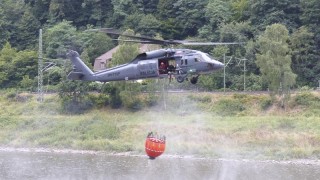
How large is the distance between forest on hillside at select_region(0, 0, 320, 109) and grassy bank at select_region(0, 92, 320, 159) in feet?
9.08

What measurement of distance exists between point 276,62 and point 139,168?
16897 mm

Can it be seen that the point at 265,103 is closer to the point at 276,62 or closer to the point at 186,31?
the point at 276,62

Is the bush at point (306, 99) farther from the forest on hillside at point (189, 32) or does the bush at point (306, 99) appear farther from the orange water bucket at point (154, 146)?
the orange water bucket at point (154, 146)

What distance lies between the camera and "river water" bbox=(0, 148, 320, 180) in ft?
159

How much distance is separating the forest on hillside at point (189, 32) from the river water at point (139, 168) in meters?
9.80

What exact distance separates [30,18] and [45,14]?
123 inches

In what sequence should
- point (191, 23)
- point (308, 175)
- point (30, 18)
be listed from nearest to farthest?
point (308, 175), point (191, 23), point (30, 18)

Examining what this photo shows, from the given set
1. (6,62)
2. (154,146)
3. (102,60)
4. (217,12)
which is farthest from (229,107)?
(6,62)

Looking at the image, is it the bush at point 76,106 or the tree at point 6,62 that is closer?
the bush at point 76,106

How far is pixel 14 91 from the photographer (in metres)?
74.6

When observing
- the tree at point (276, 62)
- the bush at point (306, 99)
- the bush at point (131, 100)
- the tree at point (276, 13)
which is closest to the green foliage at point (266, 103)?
the tree at point (276, 62)

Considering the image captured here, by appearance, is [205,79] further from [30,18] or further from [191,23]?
[30,18]

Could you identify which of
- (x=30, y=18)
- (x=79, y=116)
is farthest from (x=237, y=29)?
(x=30, y=18)

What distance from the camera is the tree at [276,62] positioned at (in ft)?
205
